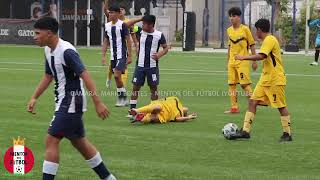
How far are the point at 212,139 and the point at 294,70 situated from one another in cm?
1672

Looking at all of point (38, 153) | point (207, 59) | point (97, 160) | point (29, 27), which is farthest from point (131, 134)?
point (29, 27)

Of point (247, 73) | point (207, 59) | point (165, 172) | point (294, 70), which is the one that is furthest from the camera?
point (207, 59)

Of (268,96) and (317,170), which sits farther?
(268,96)

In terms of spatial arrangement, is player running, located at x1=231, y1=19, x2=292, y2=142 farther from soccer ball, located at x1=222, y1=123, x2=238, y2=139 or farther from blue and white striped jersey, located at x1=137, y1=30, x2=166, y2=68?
blue and white striped jersey, located at x1=137, y1=30, x2=166, y2=68

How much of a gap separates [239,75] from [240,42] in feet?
2.28

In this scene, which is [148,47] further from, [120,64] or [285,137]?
[285,137]

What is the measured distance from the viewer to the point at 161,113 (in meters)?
13.7

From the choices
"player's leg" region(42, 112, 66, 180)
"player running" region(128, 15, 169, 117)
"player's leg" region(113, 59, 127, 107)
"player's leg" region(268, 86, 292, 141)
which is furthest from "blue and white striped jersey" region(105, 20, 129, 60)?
"player's leg" region(42, 112, 66, 180)

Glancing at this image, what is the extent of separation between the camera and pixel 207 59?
35.2 metres

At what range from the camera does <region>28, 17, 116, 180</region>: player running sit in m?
7.94

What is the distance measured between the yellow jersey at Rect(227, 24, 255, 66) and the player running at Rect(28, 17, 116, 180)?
26.7ft

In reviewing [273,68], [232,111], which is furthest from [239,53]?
[273,68]

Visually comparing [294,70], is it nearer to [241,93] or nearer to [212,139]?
[241,93]

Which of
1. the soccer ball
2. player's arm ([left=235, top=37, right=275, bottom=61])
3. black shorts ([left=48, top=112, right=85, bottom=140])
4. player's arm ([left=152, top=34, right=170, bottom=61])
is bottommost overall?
the soccer ball
